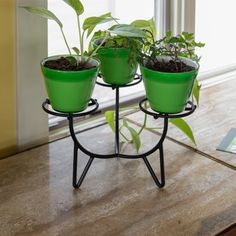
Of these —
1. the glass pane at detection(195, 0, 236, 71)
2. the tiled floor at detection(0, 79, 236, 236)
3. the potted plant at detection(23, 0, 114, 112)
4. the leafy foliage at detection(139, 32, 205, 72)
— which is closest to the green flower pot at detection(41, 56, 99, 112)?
the potted plant at detection(23, 0, 114, 112)

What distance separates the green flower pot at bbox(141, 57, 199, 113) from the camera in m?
1.17

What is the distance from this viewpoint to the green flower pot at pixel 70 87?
1.16m

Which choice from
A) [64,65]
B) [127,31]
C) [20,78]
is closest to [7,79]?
[20,78]

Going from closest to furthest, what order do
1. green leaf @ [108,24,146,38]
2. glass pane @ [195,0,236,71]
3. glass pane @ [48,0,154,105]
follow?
green leaf @ [108,24,146,38]
glass pane @ [48,0,154,105]
glass pane @ [195,0,236,71]

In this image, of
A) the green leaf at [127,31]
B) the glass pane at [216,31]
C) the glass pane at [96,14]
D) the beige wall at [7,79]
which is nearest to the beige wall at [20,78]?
the beige wall at [7,79]

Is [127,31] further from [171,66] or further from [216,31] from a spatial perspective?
[216,31]

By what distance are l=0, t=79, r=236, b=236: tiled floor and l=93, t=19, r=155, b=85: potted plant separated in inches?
9.9

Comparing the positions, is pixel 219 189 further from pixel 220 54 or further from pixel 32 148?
pixel 220 54

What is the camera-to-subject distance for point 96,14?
1.70 meters

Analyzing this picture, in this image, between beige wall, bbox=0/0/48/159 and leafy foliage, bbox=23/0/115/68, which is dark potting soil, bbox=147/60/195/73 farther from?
beige wall, bbox=0/0/48/159

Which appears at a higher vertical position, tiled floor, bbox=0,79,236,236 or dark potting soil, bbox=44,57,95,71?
dark potting soil, bbox=44,57,95,71

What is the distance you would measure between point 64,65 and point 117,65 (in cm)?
16

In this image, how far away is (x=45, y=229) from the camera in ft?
3.71

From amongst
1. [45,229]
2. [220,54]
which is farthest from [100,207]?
[220,54]
